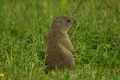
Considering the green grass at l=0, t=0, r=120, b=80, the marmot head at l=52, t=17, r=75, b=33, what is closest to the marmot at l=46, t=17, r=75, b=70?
the marmot head at l=52, t=17, r=75, b=33

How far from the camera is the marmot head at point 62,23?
5090 mm

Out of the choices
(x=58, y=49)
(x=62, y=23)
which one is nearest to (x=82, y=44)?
(x=62, y=23)

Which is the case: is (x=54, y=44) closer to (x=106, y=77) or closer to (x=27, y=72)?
(x=27, y=72)

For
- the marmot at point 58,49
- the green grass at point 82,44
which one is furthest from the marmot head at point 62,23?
the green grass at point 82,44

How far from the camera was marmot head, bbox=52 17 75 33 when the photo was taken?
16.7 ft

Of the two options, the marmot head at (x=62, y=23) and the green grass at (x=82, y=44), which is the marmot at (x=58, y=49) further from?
the green grass at (x=82, y=44)

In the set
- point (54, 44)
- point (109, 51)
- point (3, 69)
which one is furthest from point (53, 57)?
point (109, 51)

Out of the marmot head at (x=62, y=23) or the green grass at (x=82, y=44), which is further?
the marmot head at (x=62, y=23)

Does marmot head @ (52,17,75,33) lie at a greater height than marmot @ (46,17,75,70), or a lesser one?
greater

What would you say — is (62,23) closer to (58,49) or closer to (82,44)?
(82,44)

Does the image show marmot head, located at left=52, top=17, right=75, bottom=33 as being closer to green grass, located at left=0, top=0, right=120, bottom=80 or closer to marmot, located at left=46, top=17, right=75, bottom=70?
marmot, located at left=46, top=17, right=75, bottom=70

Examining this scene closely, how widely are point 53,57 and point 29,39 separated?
152 centimetres

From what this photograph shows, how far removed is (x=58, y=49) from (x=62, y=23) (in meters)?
0.88

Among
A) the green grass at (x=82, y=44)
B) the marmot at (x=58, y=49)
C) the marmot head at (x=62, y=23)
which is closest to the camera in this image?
the green grass at (x=82, y=44)
